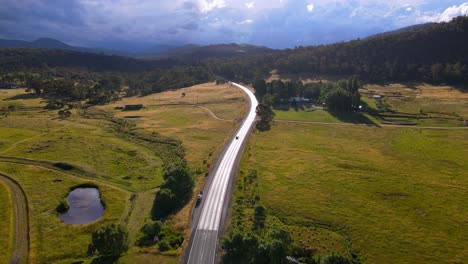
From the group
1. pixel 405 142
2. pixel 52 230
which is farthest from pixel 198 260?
pixel 405 142

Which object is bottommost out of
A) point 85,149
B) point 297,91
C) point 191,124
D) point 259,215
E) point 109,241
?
point 259,215

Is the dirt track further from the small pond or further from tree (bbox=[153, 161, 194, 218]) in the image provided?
tree (bbox=[153, 161, 194, 218])

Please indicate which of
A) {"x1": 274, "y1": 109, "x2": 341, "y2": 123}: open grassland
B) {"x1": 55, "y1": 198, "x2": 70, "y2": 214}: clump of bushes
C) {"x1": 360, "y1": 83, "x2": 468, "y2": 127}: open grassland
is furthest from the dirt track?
{"x1": 360, "y1": 83, "x2": 468, "y2": 127}: open grassland

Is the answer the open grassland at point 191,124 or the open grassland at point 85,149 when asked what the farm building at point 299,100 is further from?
the open grassland at point 85,149

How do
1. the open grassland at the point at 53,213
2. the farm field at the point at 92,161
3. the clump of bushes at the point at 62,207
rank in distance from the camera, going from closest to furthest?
the open grassland at the point at 53,213
the farm field at the point at 92,161
the clump of bushes at the point at 62,207

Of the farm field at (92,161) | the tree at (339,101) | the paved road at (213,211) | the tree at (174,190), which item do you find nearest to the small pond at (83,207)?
the farm field at (92,161)

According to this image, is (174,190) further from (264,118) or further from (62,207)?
(264,118)

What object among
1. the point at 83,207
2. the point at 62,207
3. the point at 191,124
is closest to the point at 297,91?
the point at 191,124
